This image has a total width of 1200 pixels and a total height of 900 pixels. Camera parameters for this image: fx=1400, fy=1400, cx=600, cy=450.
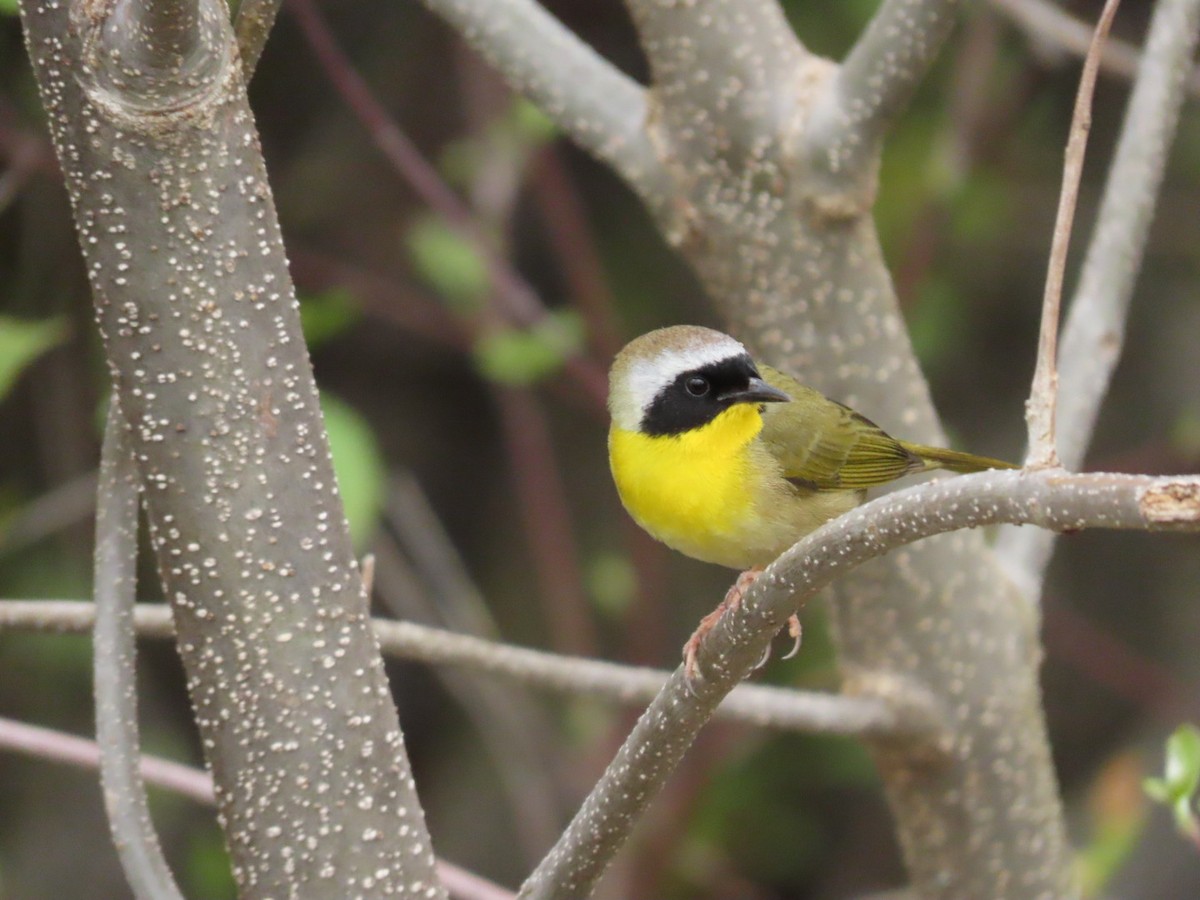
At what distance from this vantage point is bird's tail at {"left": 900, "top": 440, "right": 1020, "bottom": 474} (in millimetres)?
2494

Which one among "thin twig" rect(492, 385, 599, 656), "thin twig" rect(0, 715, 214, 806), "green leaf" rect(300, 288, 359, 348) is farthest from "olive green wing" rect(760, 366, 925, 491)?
"thin twig" rect(492, 385, 599, 656)

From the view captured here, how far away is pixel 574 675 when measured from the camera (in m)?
2.13

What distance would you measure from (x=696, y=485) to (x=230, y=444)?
40.3 inches

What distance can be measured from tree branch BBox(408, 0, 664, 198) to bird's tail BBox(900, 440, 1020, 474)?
2.19 ft

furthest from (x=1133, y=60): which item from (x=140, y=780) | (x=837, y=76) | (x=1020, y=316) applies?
(x=140, y=780)

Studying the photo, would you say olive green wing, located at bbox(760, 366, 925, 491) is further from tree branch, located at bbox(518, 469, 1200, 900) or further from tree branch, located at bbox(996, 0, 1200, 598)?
tree branch, located at bbox(518, 469, 1200, 900)

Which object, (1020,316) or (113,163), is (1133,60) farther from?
(113,163)

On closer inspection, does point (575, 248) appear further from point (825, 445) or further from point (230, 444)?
point (230, 444)

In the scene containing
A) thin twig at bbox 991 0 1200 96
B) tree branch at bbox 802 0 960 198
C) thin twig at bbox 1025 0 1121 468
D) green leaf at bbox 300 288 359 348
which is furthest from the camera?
thin twig at bbox 991 0 1200 96

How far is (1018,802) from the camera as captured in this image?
247cm

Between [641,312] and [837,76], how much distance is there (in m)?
2.07

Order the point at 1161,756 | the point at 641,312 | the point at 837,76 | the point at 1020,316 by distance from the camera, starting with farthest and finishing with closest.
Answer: the point at 1020,316 → the point at 641,312 → the point at 1161,756 → the point at 837,76

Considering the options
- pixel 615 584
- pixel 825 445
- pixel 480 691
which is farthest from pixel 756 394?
pixel 480 691

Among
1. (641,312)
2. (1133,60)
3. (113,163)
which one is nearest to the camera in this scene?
(113,163)
